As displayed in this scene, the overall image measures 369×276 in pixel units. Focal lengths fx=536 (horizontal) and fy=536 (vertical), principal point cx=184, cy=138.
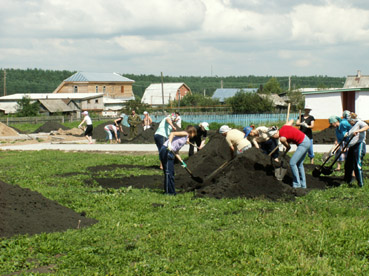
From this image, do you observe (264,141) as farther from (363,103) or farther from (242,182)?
(363,103)

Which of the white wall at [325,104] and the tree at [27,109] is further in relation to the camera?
the tree at [27,109]

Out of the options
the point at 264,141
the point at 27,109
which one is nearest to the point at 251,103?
the point at 27,109

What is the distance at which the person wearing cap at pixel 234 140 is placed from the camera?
1173 cm

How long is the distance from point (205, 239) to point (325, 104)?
3330 centimetres

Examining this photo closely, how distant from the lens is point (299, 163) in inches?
432

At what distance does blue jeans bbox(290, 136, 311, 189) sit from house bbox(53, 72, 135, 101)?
9460cm

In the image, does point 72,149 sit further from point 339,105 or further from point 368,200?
point 339,105

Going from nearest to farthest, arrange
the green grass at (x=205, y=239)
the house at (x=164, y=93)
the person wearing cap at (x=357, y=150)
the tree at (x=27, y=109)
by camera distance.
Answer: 1. the green grass at (x=205, y=239)
2. the person wearing cap at (x=357, y=150)
3. the tree at (x=27, y=109)
4. the house at (x=164, y=93)

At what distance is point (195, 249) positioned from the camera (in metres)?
6.41

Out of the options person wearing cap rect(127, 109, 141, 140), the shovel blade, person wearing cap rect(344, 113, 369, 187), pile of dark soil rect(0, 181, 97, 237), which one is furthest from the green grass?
person wearing cap rect(127, 109, 141, 140)

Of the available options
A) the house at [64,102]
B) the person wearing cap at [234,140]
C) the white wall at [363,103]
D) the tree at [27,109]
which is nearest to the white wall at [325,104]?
the white wall at [363,103]

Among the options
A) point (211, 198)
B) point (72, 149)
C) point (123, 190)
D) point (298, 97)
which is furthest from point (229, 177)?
point (298, 97)

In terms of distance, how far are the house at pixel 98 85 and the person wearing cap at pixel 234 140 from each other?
93.4m

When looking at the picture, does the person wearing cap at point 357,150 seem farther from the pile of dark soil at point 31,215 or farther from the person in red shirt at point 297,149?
the pile of dark soil at point 31,215
